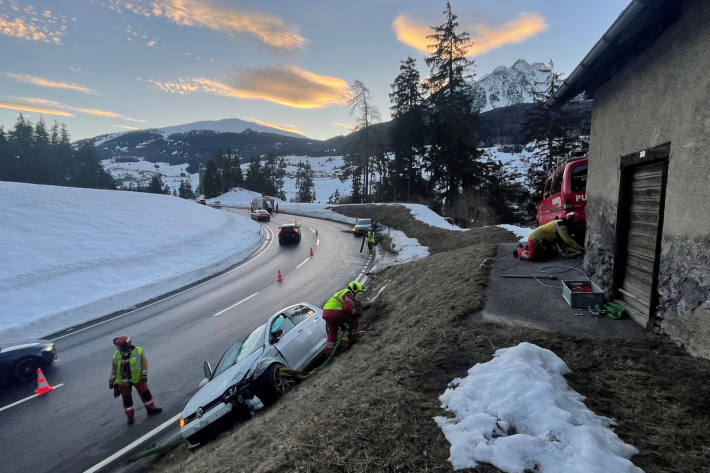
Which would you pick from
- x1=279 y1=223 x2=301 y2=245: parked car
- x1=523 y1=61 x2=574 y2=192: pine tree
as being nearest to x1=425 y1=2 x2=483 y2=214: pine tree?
x1=523 y1=61 x2=574 y2=192: pine tree

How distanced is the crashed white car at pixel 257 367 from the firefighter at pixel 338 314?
44cm

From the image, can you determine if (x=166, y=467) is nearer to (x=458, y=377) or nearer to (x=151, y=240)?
(x=458, y=377)

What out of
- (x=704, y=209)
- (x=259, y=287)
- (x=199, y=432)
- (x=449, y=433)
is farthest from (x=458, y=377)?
(x=259, y=287)

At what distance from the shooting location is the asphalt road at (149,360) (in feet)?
19.2

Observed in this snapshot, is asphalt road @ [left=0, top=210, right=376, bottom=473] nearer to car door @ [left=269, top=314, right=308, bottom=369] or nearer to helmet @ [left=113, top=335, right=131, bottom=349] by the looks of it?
helmet @ [left=113, top=335, right=131, bottom=349]

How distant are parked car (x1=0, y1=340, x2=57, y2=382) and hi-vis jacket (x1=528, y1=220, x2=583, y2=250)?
1313 centimetres

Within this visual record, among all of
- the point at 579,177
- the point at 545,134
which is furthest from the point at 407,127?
the point at 579,177

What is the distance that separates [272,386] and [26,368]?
660 centimetres

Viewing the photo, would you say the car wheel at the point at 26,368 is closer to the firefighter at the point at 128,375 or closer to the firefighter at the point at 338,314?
the firefighter at the point at 128,375

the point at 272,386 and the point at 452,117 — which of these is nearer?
the point at 272,386

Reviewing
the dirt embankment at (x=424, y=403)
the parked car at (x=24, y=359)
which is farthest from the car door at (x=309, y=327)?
the parked car at (x=24, y=359)

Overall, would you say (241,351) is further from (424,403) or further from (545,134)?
(545,134)

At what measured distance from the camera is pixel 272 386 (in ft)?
19.9

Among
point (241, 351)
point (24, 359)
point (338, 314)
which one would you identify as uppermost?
point (338, 314)
